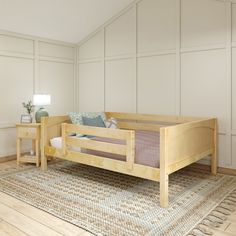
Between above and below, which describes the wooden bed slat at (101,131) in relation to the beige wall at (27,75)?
below

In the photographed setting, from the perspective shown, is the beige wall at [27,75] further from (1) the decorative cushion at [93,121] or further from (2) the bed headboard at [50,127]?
(1) the decorative cushion at [93,121]

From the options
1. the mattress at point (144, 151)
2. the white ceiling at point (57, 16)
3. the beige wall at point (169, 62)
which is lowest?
the mattress at point (144, 151)

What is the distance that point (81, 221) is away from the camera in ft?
7.47

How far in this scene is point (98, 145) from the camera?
307 centimetres

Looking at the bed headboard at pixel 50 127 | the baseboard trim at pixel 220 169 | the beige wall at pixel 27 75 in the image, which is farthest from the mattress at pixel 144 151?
the beige wall at pixel 27 75

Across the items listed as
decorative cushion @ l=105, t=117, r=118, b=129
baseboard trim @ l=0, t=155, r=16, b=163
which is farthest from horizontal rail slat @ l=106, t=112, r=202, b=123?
baseboard trim @ l=0, t=155, r=16, b=163

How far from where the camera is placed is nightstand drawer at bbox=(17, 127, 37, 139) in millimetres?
3887

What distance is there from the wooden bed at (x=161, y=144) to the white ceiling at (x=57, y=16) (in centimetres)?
146

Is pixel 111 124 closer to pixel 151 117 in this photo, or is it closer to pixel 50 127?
pixel 151 117

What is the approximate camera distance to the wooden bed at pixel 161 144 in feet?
8.41

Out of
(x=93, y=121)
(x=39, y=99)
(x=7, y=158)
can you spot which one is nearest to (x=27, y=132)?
(x=39, y=99)

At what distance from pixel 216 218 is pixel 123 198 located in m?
0.88

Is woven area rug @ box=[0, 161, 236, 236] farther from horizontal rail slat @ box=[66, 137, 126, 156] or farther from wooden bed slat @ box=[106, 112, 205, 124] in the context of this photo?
wooden bed slat @ box=[106, 112, 205, 124]

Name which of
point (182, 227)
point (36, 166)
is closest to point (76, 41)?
point (36, 166)
